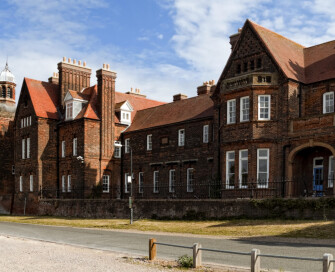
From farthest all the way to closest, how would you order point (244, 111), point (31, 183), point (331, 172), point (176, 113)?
point (31, 183), point (176, 113), point (244, 111), point (331, 172)

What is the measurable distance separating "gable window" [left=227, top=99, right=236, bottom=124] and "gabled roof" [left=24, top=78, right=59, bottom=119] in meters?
22.5

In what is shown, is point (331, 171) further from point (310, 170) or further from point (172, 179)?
point (172, 179)

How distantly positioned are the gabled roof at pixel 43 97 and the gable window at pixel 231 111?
2251 cm

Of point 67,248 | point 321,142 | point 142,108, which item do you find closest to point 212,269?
point 67,248

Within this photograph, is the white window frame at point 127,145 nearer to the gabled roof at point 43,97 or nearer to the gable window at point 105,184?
the gable window at point 105,184

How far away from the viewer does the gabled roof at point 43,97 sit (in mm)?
49075

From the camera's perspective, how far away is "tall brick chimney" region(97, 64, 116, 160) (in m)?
47.2

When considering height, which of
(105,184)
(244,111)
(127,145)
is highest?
(244,111)

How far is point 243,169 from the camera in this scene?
3120 centimetres

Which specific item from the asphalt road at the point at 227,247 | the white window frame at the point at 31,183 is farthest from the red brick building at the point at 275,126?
the white window frame at the point at 31,183

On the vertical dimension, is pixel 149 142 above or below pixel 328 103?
below

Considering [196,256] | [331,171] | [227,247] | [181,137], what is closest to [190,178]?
[181,137]

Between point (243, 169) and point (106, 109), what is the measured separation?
20000 millimetres

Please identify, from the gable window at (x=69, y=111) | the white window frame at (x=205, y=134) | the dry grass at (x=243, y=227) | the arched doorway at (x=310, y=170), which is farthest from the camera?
the gable window at (x=69, y=111)
